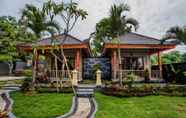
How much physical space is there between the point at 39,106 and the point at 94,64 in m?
16.1

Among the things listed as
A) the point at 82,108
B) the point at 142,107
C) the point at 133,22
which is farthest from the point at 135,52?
the point at 82,108

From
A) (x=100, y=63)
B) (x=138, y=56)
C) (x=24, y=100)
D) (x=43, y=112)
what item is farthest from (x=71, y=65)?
(x=43, y=112)

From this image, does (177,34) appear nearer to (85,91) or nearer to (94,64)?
(85,91)

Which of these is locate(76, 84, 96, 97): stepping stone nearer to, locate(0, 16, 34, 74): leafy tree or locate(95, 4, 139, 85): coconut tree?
locate(95, 4, 139, 85): coconut tree

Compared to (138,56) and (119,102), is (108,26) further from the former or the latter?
(119,102)

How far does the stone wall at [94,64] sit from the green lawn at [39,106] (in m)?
13.4

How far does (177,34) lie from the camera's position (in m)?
20.1

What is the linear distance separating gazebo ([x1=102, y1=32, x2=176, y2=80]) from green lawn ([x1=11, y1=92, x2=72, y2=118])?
803 cm

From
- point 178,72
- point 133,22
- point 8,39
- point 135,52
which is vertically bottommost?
point 178,72

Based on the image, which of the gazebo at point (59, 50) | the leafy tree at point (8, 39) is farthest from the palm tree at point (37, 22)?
the leafy tree at point (8, 39)

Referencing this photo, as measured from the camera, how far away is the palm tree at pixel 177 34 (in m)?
19.9

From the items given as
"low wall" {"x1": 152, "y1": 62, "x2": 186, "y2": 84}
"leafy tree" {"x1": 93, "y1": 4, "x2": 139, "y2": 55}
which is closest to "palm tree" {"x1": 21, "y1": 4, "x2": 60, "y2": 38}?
"leafy tree" {"x1": 93, "y1": 4, "x2": 139, "y2": 55}

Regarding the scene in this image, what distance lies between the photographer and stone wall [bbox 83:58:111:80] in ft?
91.6

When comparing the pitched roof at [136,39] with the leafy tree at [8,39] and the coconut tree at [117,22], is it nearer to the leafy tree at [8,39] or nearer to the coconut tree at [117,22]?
the coconut tree at [117,22]
